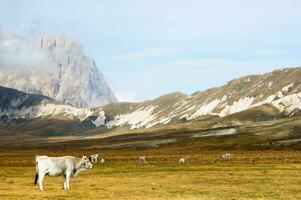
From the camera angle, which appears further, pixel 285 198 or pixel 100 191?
pixel 100 191

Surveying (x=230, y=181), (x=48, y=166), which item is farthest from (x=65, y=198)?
(x=230, y=181)

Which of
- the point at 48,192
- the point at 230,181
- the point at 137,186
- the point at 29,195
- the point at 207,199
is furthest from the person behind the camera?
the point at 230,181

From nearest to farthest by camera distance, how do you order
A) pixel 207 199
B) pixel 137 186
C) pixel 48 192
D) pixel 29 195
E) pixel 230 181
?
pixel 207 199, pixel 29 195, pixel 48 192, pixel 137 186, pixel 230 181

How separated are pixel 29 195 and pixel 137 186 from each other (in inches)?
442

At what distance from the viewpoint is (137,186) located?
44.2 metres

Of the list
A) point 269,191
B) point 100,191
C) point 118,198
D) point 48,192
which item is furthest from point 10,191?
point 269,191

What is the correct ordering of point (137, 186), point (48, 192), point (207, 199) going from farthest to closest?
point (137, 186)
point (48, 192)
point (207, 199)

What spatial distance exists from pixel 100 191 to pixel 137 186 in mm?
5701

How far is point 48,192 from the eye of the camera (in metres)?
38.5

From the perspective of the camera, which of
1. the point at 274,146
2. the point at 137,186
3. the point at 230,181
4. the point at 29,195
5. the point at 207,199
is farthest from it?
the point at 274,146

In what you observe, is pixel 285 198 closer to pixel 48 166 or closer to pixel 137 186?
pixel 137 186

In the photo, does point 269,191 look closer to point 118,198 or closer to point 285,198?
point 285,198

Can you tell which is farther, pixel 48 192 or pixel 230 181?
pixel 230 181

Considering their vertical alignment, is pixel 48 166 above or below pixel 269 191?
above
